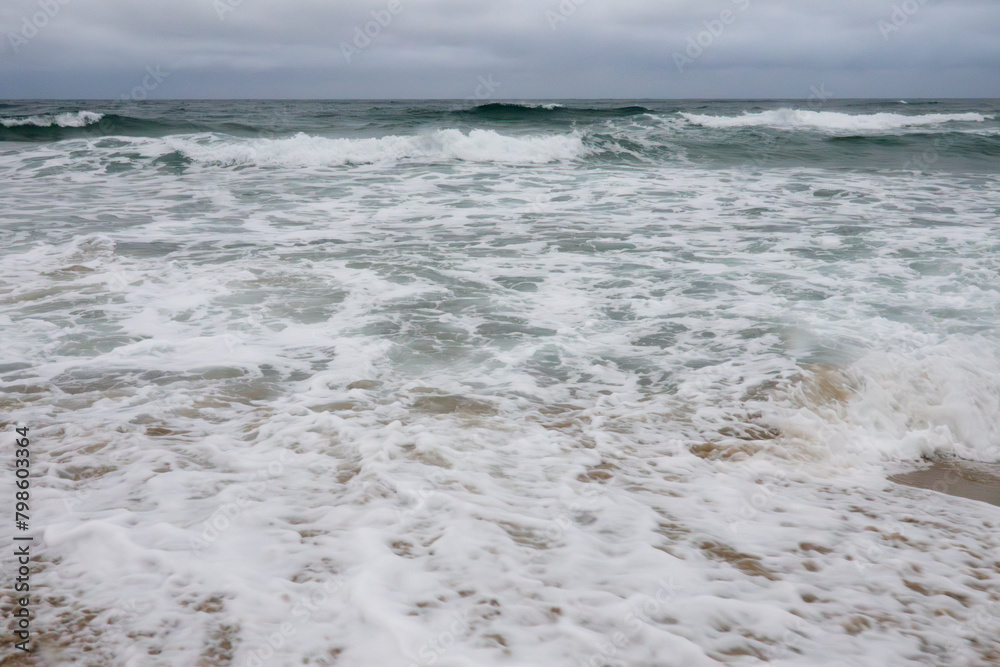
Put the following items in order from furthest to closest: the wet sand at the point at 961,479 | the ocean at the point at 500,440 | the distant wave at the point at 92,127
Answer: the distant wave at the point at 92,127
the wet sand at the point at 961,479
the ocean at the point at 500,440

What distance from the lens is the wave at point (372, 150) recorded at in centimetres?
1656

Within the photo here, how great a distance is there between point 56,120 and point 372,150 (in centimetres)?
1129

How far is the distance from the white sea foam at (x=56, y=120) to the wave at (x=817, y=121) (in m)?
21.1

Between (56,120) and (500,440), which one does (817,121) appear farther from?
(500,440)

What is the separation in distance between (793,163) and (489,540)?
1647 cm

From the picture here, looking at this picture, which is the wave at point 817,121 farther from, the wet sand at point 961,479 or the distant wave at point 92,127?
the wet sand at point 961,479

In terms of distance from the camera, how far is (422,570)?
2.48 meters

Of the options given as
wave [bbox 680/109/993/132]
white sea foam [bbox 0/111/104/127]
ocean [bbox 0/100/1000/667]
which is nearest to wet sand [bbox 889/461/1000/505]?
ocean [bbox 0/100/1000/667]

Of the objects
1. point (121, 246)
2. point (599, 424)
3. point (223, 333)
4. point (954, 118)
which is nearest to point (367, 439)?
point (599, 424)

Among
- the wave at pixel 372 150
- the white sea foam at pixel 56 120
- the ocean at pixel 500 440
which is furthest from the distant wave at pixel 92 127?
the ocean at pixel 500 440

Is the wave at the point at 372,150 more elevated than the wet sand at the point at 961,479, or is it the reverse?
the wave at the point at 372,150

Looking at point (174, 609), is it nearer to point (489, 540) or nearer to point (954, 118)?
point (489, 540)

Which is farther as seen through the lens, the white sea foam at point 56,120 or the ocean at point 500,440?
the white sea foam at point 56,120

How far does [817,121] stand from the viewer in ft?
92.8
